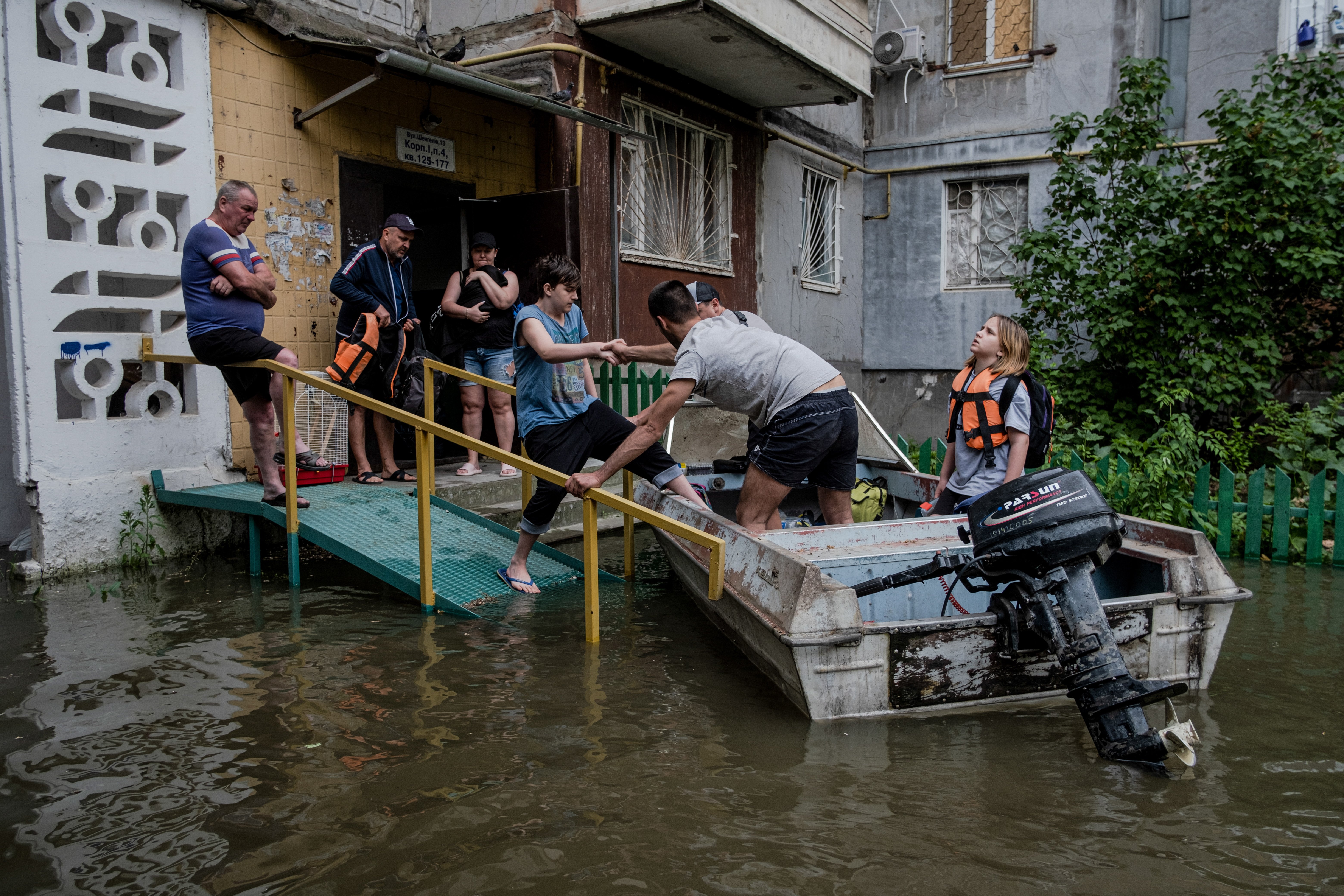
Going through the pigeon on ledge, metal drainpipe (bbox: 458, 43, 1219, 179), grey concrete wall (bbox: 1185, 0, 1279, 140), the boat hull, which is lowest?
the boat hull

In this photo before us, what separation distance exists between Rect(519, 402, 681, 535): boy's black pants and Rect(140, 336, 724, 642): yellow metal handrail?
0.11 metres

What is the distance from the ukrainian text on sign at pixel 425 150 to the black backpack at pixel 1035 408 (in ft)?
17.8

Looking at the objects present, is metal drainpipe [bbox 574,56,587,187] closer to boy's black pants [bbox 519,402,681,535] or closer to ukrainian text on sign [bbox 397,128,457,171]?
ukrainian text on sign [bbox 397,128,457,171]

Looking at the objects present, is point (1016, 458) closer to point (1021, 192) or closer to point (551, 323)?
point (551, 323)

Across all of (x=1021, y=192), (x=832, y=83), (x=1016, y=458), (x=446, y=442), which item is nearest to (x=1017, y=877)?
(x=1016, y=458)

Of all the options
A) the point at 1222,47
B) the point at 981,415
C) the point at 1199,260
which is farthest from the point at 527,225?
the point at 1222,47

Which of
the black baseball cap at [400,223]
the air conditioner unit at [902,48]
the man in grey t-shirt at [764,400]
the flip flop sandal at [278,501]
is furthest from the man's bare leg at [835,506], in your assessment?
the air conditioner unit at [902,48]

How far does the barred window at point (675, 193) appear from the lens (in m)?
9.89

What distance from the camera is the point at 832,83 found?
35.7 feet

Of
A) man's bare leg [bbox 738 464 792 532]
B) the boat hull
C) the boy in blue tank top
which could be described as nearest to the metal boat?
the boat hull

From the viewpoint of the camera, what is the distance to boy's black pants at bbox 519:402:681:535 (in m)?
5.30

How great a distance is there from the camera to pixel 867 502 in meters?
6.50

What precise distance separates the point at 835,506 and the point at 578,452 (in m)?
1.43

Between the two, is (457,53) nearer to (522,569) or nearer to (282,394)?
(282,394)
